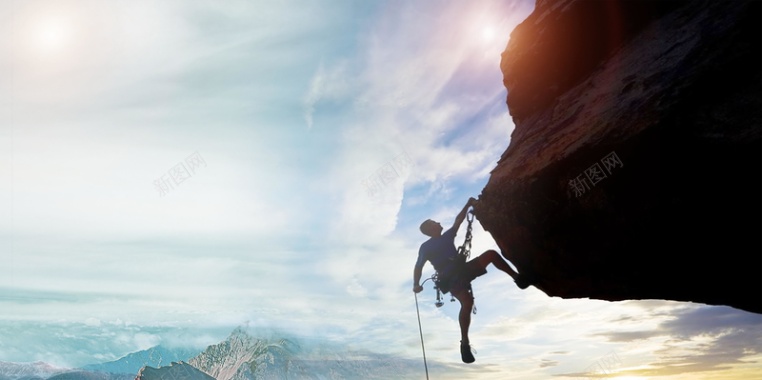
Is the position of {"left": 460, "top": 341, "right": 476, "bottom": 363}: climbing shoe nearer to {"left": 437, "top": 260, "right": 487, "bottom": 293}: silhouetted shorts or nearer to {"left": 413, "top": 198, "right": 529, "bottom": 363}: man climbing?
{"left": 413, "top": 198, "right": 529, "bottom": 363}: man climbing

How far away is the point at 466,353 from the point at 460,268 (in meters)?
2.38

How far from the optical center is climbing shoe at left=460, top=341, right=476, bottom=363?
12.0 m

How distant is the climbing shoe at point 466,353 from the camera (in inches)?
472

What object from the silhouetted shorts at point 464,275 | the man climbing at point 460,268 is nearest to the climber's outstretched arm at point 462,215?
the man climbing at point 460,268

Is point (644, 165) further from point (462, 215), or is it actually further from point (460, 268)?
point (460, 268)

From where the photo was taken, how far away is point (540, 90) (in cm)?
1347

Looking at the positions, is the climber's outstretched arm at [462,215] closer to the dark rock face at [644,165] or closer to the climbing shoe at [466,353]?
the dark rock face at [644,165]

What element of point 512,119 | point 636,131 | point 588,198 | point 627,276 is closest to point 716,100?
point 636,131

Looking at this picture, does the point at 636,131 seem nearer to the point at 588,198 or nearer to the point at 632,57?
the point at 588,198

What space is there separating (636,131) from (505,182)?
10.6 ft

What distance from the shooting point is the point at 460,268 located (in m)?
12.5

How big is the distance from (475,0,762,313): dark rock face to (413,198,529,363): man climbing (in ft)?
1.90

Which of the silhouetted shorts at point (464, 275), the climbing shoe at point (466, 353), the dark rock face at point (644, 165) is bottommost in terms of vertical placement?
the climbing shoe at point (466, 353)

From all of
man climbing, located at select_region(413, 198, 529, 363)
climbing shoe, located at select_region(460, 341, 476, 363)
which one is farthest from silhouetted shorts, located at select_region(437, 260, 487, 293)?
climbing shoe, located at select_region(460, 341, 476, 363)
